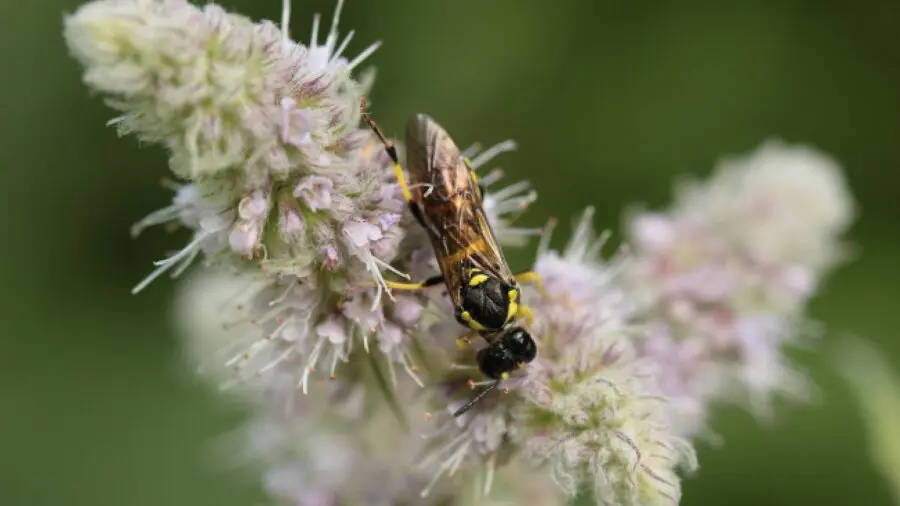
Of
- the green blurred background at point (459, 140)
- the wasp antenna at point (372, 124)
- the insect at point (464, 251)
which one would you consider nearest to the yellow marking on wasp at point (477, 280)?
the insect at point (464, 251)

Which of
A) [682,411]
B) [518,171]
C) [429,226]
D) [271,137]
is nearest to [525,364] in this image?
[429,226]

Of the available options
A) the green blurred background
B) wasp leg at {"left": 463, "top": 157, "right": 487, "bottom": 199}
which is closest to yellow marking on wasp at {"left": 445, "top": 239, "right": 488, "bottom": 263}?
wasp leg at {"left": 463, "top": 157, "right": 487, "bottom": 199}

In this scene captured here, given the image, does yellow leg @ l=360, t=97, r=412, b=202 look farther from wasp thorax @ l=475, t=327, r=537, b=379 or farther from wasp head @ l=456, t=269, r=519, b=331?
wasp thorax @ l=475, t=327, r=537, b=379

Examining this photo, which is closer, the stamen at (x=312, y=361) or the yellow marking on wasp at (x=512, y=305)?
the stamen at (x=312, y=361)

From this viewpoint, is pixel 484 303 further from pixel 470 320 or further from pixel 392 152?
pixel 392 152

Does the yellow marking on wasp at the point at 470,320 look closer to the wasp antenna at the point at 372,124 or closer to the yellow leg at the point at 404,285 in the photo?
the yellow leg at the point at 404,285

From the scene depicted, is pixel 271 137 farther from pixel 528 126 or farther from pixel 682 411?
pixel 528 126

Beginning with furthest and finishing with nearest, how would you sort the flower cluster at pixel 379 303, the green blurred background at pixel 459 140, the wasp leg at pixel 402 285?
the green blurred background at pixel 459 140 → the wasp leg at pixel 402 285 → the flower cluster at pixel 379 303
